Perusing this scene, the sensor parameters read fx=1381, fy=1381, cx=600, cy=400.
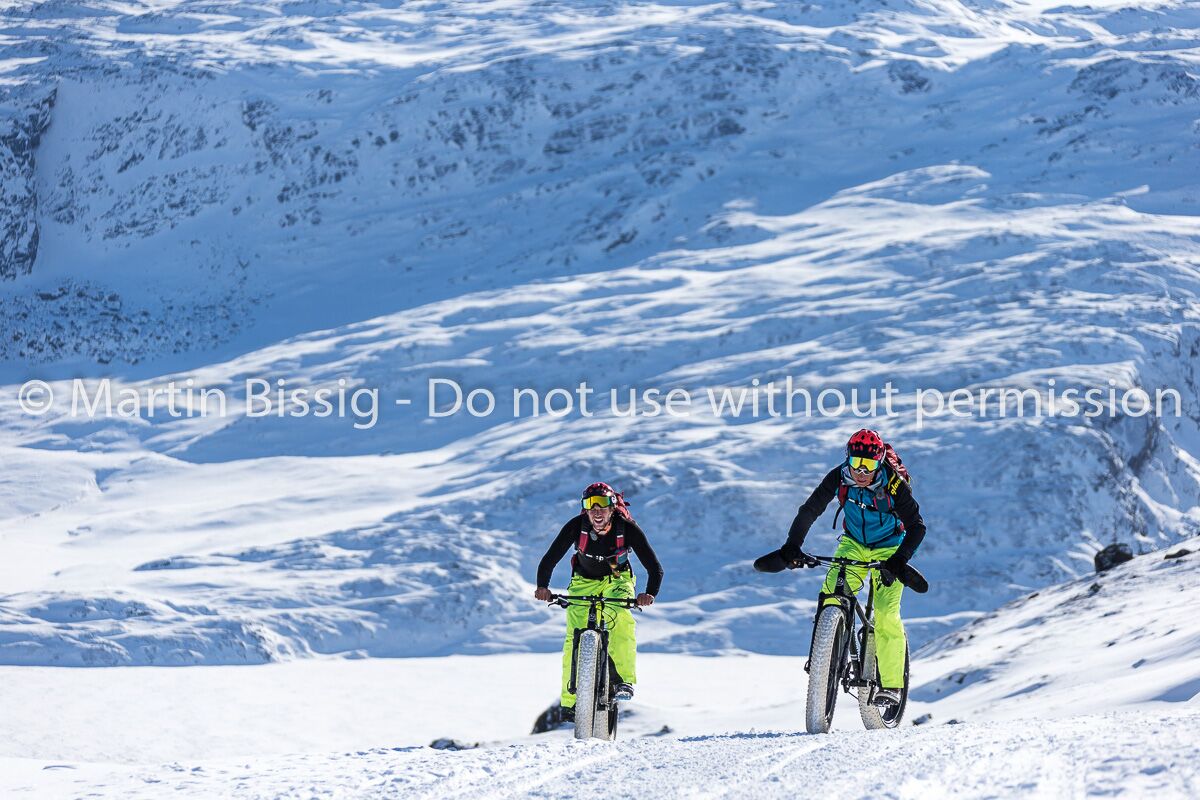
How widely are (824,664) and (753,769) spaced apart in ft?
5.89

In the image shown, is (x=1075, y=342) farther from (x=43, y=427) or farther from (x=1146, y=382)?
(x=43, y=427)

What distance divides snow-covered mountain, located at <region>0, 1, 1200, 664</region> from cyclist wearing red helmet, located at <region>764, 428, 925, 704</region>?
730 inches

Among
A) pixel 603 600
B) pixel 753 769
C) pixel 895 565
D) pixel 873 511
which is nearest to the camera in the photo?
pixel 753 769

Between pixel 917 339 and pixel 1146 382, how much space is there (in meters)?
6.98

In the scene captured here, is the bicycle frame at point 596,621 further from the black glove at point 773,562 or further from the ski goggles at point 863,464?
the ski goggles at point 863,464

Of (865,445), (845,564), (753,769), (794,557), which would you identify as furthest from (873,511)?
(753,769)

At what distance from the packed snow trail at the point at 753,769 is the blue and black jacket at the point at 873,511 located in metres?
1.19

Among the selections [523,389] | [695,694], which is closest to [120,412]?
[523,389]

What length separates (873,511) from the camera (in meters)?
8.72

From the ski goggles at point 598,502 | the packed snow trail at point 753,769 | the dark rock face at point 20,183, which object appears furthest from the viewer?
the dark rock face at point 20,183

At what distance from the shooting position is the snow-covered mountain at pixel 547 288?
99.1 feet

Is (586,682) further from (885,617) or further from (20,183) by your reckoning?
(20,183)

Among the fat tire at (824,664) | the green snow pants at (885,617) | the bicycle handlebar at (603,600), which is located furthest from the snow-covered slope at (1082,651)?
the bicycle handlebar at (603,600)

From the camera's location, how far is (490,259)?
56.7m
